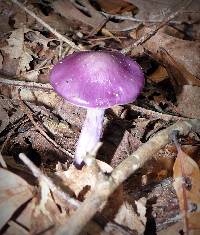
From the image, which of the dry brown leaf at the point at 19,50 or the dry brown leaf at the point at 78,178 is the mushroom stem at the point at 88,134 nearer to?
the dry brown leaf at the point at 78,178

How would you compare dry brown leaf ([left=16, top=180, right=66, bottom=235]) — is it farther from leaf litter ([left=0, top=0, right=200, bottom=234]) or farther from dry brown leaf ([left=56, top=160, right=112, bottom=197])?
dry brown leaf ([left=56, top=160, right=112, bottom=197])

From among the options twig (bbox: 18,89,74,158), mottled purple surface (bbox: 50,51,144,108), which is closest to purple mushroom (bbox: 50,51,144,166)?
mottled purple surface (bbox: 50,51,144,108)

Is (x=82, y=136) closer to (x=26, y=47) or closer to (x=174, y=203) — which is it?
(x=174, y=203)

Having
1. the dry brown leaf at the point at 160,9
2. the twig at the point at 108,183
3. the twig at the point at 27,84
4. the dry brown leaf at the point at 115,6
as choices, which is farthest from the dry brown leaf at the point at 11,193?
the dry brown leaf at the point at 115,6

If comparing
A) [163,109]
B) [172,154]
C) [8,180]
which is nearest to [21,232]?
[8,180]

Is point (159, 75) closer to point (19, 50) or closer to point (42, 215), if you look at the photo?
point (19, 50)

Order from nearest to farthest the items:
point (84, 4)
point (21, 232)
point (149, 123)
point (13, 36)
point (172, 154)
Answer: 1. point (21, 232)
2. point (172, 154)
3. point (149, 123)
4. point (13, 36)
5. point (84, 4)

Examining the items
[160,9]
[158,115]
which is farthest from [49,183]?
[160,9]
